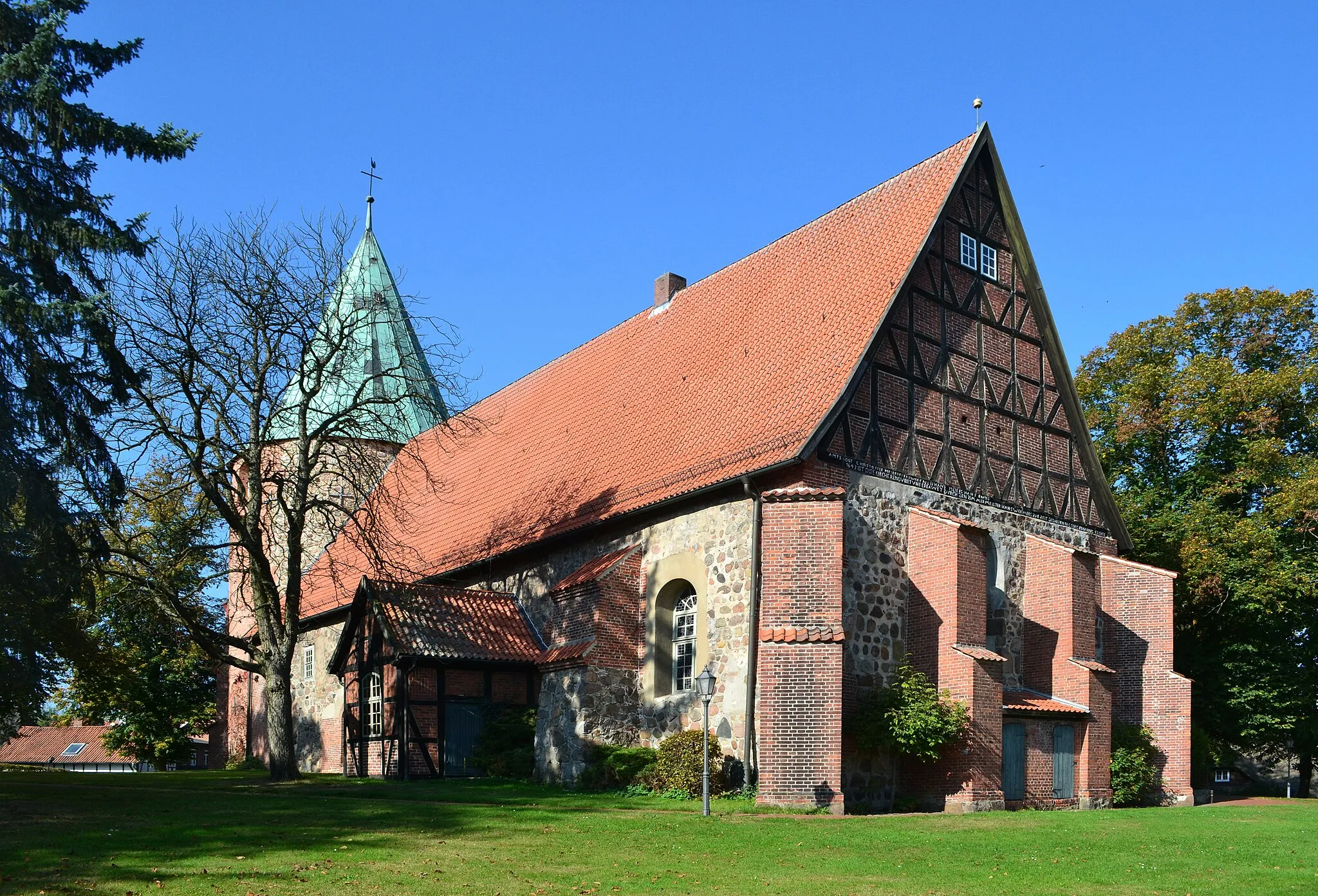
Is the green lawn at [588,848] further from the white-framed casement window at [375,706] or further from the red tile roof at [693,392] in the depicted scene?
the red tile roof at [693,392]

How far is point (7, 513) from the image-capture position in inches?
642

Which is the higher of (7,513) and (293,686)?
(7,513)

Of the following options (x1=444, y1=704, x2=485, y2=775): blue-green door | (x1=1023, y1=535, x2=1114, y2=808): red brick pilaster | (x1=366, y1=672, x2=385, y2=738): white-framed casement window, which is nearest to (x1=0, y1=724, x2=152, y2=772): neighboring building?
(x1=366, y1=672, x2=385, y2=738): white-framed casement window

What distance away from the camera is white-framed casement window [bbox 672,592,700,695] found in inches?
826

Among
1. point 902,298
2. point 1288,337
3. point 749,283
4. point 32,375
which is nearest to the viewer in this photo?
point 32,375

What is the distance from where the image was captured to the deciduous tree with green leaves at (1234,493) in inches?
1147

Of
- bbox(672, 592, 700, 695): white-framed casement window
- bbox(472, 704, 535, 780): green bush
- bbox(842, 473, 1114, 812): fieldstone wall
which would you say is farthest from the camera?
bbox(472, 704, 535, 780): green bush

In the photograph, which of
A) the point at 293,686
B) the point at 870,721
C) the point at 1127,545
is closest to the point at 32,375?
the point at 870,721

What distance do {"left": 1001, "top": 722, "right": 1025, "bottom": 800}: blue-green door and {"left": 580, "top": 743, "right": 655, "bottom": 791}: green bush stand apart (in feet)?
18.1

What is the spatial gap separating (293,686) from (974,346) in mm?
19177

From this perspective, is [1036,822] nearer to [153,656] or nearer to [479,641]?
[479,641]

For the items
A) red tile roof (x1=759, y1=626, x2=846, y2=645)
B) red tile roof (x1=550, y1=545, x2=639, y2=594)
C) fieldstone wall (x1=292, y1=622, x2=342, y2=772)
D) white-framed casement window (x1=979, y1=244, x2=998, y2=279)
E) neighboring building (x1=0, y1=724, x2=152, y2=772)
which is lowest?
neighboring building (x1=0, y1=724, x2=152, y2=772)

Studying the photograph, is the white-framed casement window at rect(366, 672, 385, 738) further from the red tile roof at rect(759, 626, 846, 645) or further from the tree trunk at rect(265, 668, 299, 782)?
the red tile roof at rect(759, 626, 846, 645)

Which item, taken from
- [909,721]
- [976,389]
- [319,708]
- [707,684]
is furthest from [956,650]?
[319,708]
